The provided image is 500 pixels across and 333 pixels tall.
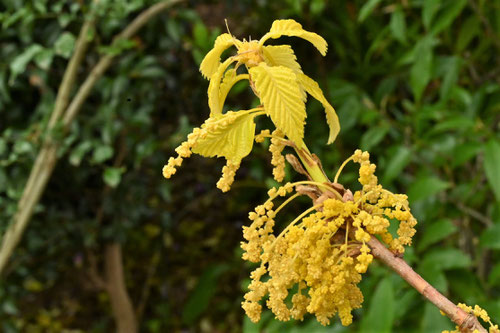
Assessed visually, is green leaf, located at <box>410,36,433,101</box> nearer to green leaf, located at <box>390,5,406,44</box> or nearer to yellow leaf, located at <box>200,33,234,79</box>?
green leaf, located at <box>390,5,406,44</box>

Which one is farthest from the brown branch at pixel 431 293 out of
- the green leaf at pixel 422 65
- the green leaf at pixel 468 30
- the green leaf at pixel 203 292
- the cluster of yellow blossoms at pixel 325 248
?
the green leaf at pixel 203 292

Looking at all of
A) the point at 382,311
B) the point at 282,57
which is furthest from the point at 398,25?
the point at 282,57

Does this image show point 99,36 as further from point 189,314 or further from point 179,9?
point 189,314

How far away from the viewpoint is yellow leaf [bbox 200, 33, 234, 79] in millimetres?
383

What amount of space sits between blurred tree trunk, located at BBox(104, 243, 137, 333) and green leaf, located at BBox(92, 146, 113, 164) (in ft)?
1.97

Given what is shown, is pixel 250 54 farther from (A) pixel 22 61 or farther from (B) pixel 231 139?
(A) pixel 22 61

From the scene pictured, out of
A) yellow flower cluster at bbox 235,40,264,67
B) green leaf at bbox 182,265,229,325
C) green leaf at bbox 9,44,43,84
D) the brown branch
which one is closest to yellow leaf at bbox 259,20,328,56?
yellow flower cluster at bbox 235,40,264,67

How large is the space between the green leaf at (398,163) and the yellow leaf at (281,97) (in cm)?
108

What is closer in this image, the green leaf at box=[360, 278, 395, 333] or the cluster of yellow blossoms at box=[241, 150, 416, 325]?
the cluster of yellow blossoms at box=[241, 150, 416, 325]

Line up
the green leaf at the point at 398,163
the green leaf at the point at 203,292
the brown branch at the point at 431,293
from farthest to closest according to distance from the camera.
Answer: the green leaf at the point at 203,292 < the green leaf at the point at 398,163 < the brown branch at the point at 431,293

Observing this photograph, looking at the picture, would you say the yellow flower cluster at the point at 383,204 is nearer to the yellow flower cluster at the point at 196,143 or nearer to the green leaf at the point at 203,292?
the yellow flower cluster at the point at 196,143

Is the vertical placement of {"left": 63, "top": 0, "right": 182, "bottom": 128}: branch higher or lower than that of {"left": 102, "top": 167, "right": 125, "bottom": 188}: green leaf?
higher

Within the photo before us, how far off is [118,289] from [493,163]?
135 cm

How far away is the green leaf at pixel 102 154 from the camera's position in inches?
58.1
